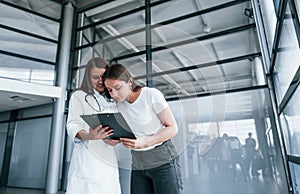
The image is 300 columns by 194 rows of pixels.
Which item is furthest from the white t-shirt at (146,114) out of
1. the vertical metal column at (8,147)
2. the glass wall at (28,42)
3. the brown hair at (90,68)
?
the vertical metal column at (8,147)

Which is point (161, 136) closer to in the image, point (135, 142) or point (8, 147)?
point (135, 142)

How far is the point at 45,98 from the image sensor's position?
3977mm

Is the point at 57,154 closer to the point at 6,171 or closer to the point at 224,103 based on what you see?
the point at 6,171

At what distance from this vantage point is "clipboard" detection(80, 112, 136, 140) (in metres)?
0.84

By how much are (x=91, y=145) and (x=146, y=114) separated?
29cm

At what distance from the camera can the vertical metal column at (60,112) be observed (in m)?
3.67

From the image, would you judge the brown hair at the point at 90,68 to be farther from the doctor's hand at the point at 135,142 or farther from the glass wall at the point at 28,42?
the glass wall at the point at 28,42

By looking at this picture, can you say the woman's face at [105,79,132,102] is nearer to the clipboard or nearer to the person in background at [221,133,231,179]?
the clipboard

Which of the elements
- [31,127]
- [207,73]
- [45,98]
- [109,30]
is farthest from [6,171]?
[207,73]

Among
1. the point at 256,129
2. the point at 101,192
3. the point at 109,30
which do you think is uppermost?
the point at 109,30

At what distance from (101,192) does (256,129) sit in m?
2.27

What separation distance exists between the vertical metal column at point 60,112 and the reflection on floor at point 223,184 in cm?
232

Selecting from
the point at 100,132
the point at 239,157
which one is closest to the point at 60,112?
the point at 239,157

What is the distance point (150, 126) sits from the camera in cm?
94
